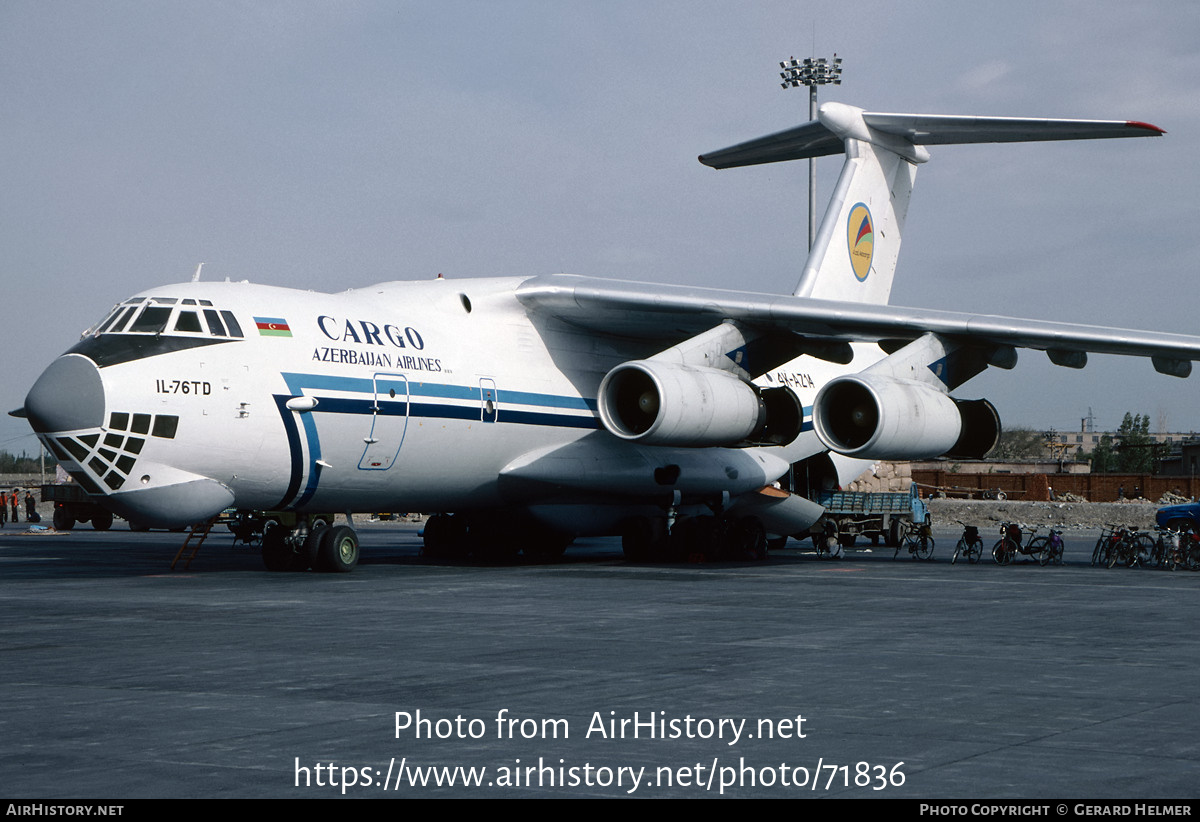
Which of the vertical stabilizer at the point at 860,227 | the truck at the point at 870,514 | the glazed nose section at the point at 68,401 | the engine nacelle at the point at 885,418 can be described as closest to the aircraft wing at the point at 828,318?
the engine nacelle at the point at 885,418

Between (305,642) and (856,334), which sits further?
(856,334)

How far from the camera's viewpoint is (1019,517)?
43812mm

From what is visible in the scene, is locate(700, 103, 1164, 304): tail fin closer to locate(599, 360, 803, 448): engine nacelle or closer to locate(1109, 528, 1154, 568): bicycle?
locate(599, 360, 803, 448): engine nacelle

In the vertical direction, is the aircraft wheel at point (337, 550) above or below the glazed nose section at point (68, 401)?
below

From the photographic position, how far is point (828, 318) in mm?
16578

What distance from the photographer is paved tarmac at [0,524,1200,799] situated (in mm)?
4910

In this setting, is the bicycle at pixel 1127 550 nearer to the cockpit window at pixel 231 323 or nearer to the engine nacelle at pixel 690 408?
the engine nacelle at pixel 690 408

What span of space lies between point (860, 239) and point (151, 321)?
12.0 meters

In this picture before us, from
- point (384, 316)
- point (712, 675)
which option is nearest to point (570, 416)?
point (384, 316)

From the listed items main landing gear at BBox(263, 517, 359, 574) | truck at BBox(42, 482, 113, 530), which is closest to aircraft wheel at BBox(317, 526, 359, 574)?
main landing gear at BBox(263, 517, 359, 574)

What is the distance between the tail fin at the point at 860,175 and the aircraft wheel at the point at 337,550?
8636 millimetres

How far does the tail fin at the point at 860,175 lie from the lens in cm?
2067

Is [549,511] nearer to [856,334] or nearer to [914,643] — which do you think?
[856,334]
